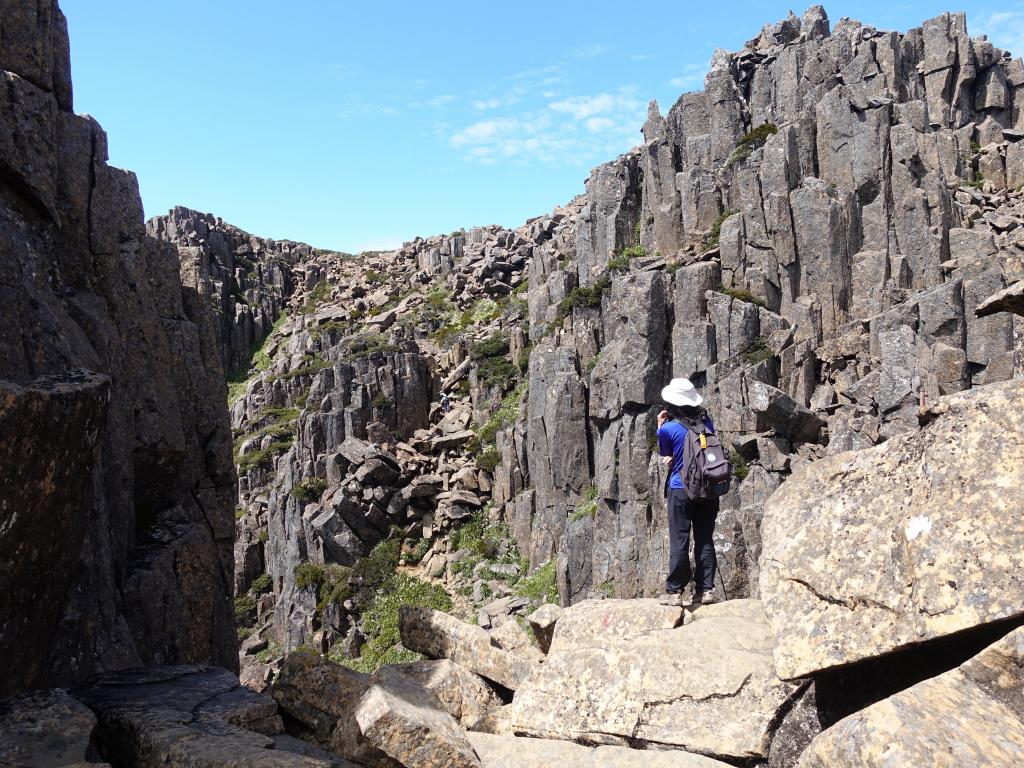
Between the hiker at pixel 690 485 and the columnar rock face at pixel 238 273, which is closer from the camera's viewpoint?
the hiker at pixel 690 485

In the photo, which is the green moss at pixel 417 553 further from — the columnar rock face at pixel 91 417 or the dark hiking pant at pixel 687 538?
the dark hiking pant at pixel 687 538

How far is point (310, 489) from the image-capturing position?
54938 millimetres

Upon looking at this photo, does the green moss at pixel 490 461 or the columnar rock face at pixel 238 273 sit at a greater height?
the columnar rock face at pixel 238 273

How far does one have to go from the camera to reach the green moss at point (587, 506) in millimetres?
41500

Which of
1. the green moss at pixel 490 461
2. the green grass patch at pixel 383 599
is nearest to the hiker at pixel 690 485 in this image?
the green grass patch at pixel 383 599

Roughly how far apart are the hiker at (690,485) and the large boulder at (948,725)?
4644 mm

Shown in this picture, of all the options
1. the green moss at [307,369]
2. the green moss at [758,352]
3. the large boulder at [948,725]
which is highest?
the green moss at [307,369]

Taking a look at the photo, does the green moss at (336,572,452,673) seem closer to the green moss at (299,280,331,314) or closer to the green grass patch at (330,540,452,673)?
the green grass patch at (330,540,452,673)

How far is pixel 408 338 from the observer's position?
6831 centimetres

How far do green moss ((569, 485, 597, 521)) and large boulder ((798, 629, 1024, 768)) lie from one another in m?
36.1

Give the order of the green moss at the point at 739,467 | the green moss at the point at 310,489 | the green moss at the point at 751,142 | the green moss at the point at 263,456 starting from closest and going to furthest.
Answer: the green moss at the point at 739,467
the green moss at the point at 751,142
the green moss at the point at 310,489
the green moss at the point at 263,456

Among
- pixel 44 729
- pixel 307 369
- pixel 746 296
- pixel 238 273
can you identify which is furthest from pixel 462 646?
pixel 238 273

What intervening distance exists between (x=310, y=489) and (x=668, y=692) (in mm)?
50534

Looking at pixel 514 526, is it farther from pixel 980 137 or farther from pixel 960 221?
pixel 980 137
